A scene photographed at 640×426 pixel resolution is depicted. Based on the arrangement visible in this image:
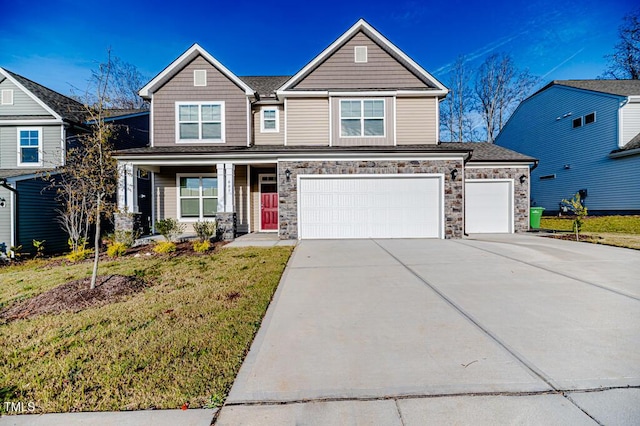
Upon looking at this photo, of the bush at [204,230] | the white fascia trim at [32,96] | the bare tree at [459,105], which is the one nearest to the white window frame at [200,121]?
the bush at [204,230]

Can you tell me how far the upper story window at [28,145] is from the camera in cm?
1258

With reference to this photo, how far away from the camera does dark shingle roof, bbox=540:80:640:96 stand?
15555 millimetres

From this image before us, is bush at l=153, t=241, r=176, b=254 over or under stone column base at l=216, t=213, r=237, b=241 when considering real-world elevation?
under

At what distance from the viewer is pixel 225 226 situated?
34.9ft

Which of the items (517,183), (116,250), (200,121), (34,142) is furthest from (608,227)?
(34,142)

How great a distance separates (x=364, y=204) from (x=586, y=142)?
15.5 meters

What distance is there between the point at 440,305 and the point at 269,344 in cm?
244

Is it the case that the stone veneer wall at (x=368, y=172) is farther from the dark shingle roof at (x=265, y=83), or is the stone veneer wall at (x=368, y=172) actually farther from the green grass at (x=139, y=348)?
the green grass at (x=139, y=348)

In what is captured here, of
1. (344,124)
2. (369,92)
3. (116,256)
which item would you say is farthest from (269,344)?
(369,92)

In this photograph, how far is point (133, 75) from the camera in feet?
Answer: 85.1

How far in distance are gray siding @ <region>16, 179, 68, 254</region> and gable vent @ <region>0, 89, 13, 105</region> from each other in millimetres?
4783

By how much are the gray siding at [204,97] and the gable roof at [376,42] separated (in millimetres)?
1854

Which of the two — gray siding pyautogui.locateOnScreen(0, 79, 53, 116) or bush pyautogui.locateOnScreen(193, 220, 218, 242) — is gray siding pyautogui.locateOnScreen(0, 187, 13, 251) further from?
bush pyautogui.locateOnScreen(193, 220, 218, 242)

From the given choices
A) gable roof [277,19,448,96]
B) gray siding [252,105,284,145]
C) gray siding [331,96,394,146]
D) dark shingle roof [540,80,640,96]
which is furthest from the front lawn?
gray siding [252,105,284,145]
